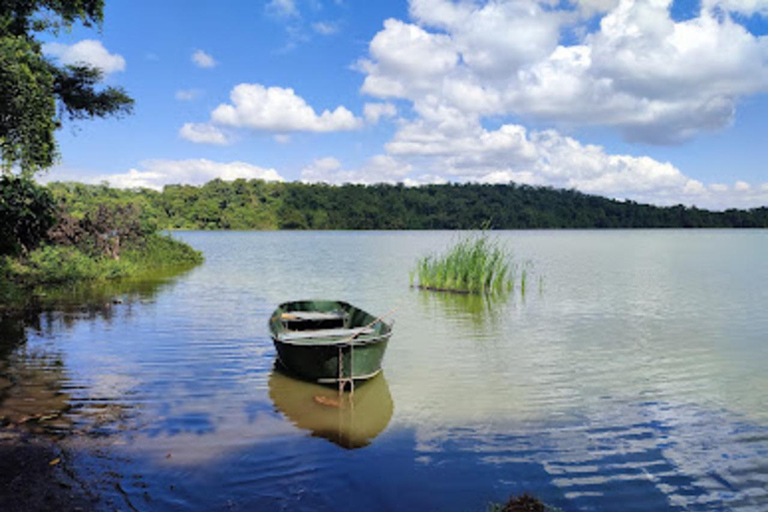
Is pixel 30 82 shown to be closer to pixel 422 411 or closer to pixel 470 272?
pixel 422 411

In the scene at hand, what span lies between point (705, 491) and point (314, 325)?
8.42 m

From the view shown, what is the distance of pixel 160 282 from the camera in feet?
83.4

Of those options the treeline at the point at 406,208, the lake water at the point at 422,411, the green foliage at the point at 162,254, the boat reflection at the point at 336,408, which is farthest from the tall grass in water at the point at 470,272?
the treeline at the point at 406,208

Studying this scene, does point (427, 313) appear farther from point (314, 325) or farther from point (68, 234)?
point (68, 234)

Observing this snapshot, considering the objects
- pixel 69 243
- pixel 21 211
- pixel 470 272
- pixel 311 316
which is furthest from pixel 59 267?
pixel 470 272

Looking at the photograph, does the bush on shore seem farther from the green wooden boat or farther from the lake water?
the green wooden boat

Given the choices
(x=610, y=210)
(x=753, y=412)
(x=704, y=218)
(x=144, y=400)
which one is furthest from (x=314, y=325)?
(x=704, y=218)

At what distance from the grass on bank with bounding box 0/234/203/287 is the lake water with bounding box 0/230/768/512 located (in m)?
5.40

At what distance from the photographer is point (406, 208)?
11681 cm

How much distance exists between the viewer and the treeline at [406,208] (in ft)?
340

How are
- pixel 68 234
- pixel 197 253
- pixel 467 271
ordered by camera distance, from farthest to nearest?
pixel 197 253
pixel 68 234
pixel 467 271

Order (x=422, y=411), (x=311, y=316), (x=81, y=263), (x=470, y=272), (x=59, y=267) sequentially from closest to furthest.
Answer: (x=422, y=411), (x=311, y=316), (x=470, y=272), (x=59, y=267), (x=81, y=263)

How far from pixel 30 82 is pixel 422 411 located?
33.5ft

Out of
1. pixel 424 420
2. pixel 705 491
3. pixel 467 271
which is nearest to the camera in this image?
pixel 705 491
